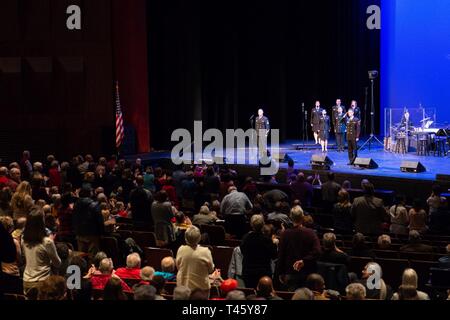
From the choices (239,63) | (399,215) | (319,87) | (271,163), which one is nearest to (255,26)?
(239,63)

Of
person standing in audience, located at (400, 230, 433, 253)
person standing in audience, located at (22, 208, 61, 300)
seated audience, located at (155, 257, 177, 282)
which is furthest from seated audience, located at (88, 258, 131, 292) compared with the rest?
person standing in audience, located at (400, 230, 433, 253)

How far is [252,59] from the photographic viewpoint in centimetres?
2378

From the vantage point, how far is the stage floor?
16438 mm

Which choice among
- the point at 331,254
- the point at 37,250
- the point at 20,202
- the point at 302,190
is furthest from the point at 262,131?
the point at 37,250

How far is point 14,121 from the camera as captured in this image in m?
20.2

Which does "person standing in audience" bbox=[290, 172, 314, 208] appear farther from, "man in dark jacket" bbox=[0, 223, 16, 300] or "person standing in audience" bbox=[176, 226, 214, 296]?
"man in dark jacket" bbox=[0, 223, 16, 300]

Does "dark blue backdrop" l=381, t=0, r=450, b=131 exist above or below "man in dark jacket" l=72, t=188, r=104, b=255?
above

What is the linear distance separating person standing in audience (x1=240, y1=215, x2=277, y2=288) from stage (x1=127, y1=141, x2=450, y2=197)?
8187mm

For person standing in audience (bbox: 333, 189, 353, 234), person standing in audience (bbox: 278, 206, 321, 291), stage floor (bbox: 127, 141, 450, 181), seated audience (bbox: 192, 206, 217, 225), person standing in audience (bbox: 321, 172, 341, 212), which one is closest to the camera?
person standing in audience (bbox: 278, 206, 321, 291)

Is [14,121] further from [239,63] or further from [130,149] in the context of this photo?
[239,63]

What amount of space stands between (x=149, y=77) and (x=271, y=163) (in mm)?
6240

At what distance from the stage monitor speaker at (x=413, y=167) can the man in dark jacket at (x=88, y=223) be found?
8.93 metres

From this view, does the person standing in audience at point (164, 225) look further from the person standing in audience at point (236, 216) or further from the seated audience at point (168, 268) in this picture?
the seated audience at point (168, 268)
